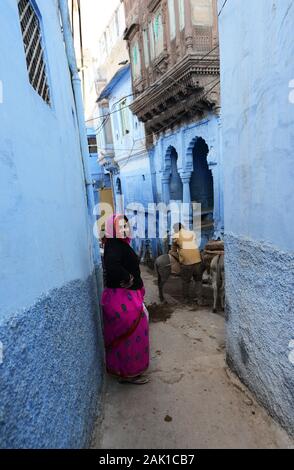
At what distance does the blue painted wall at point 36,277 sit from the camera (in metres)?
1.34

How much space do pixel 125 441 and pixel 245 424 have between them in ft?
3.45

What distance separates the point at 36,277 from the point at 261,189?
6.31 feet

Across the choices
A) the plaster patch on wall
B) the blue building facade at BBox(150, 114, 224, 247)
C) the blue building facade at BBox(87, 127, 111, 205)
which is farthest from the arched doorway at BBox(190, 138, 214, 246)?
the blue building facade at BBox(87, 127, 111, 205)

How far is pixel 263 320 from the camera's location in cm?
277

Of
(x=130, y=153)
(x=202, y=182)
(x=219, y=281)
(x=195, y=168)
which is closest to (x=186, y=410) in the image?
(x=219, y=281)

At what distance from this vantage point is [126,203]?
16969mm

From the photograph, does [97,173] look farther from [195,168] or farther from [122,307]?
[122,307]

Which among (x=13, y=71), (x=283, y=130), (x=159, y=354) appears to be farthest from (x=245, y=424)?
(x=13, y=71)

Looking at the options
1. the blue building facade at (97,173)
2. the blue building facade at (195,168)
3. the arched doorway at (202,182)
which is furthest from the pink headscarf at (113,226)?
the blue building facade at (97,173)

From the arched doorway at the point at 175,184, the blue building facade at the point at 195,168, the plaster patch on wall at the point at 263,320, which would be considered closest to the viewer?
the plaster patch on wall at the point at 263,320

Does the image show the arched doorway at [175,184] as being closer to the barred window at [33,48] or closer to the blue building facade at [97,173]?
the barred window at [33,48]

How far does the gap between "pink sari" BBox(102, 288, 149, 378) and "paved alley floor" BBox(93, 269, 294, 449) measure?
0.28 m

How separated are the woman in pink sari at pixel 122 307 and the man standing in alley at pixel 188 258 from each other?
10.4 ft
